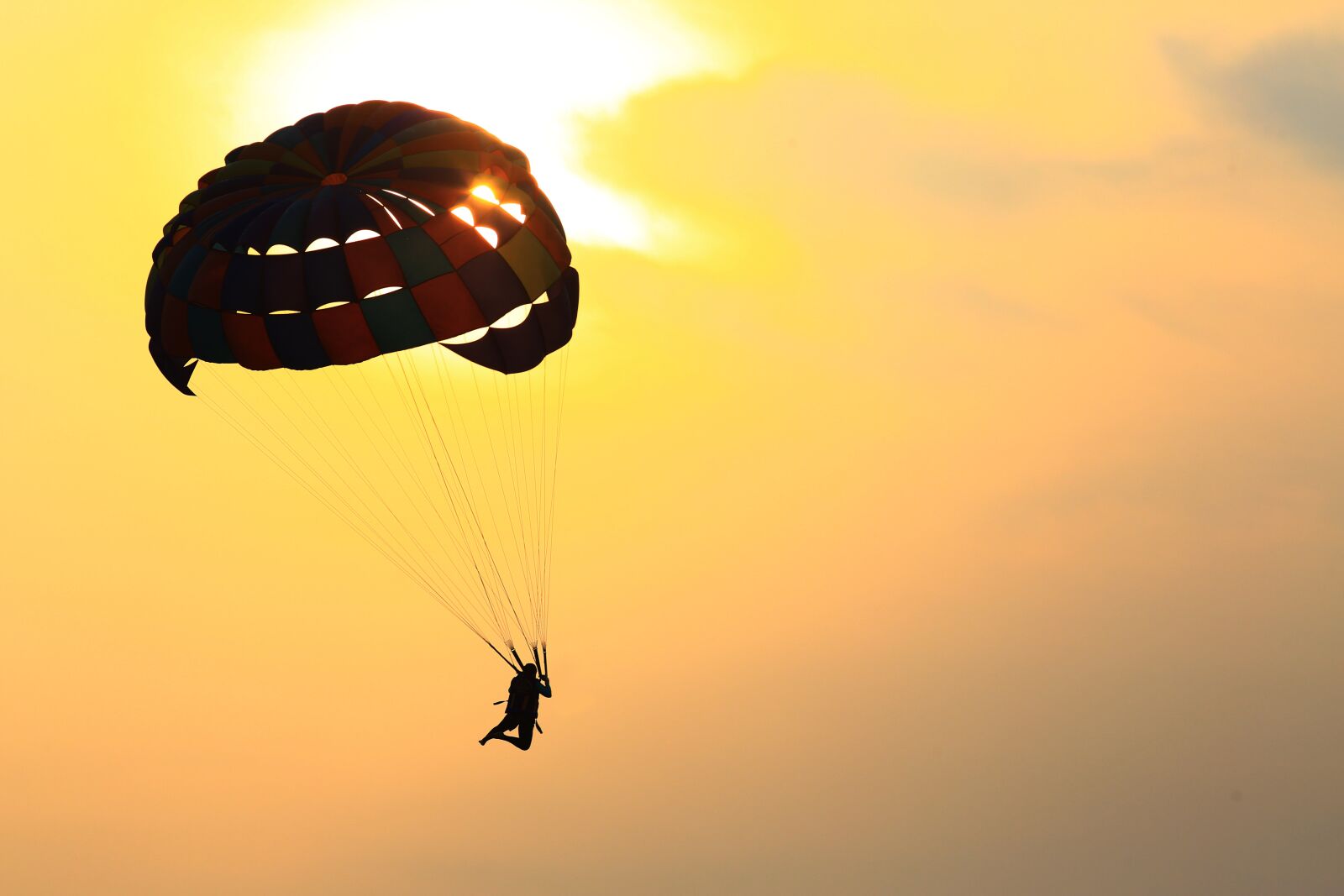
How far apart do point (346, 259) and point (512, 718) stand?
7.74 m

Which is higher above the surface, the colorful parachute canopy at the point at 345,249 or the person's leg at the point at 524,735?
the colorful parachute canopy at the point at 345,249

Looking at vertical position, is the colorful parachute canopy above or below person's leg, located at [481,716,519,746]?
above

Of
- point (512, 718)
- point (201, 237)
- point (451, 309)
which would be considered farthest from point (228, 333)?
point (512, 718)

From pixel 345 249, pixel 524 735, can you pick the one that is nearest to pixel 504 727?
pixel 524 735

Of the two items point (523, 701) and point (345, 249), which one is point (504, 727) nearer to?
point (523, 701)

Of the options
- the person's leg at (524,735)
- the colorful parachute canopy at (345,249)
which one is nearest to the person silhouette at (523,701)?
the person's leg at (524,735)

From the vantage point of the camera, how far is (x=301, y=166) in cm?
3466

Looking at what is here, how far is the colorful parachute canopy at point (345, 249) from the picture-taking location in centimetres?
3338

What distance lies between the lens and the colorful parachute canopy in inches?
1314

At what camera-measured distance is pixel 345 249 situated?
3347cm

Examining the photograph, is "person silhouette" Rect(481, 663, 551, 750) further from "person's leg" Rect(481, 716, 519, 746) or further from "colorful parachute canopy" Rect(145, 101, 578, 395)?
"colorful parachute canopy" Rect(145, 101, 578, 395)

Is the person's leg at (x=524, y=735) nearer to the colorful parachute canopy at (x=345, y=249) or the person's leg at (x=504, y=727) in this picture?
the person's leg at (x=504, y=727)

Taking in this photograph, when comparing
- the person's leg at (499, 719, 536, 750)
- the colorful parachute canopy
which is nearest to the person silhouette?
the person's leg at (499, 719, 536, 750)

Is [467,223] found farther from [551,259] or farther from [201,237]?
[201,237]
